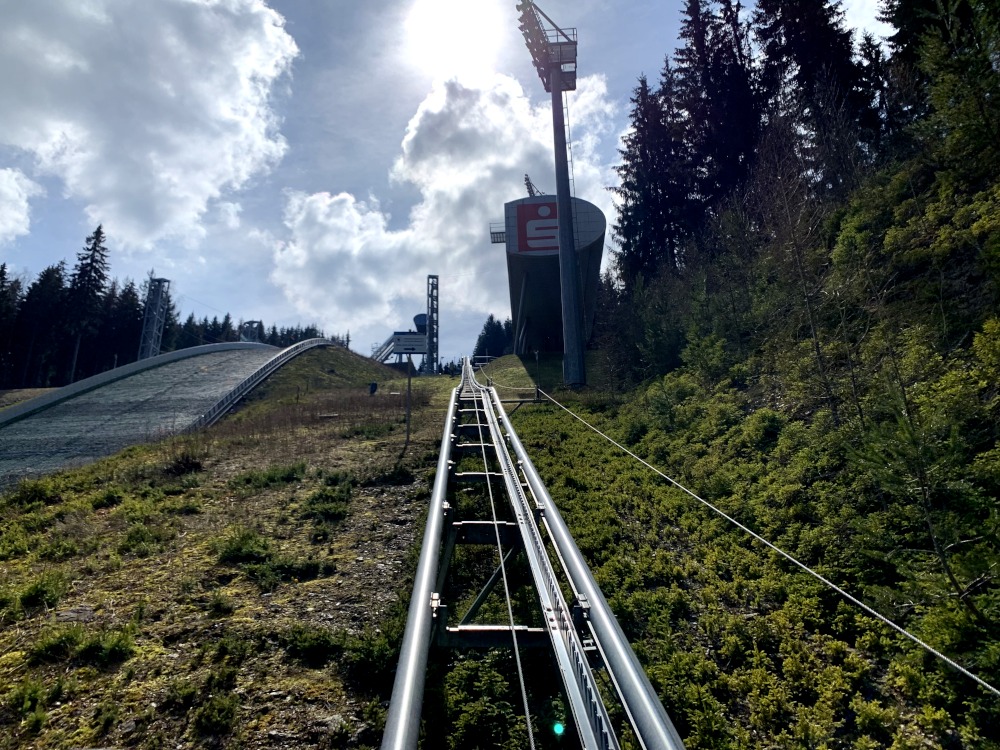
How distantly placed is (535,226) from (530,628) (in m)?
39.2

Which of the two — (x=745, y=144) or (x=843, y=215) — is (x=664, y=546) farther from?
(x=745, y=144)

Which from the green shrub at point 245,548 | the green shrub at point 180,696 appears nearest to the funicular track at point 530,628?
the green shrub at point 180,696

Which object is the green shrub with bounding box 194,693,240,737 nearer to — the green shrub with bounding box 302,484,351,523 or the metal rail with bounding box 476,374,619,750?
the metal rail with bounding box 476,374,619,750

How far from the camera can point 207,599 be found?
8070 millimetres

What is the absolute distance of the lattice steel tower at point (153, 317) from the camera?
2327 inches

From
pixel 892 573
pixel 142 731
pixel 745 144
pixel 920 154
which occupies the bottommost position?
pixel 142 731

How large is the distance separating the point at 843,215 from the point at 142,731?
19.5 m

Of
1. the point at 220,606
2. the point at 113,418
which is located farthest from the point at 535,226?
the point at 220,606

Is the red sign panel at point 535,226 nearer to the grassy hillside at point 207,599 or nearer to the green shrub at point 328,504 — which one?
the grassy hillside at point 207,599

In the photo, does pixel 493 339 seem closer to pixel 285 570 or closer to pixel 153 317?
pixel 153 317

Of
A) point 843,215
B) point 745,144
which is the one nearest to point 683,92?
point 745,144

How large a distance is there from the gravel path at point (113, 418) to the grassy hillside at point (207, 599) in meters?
9.25

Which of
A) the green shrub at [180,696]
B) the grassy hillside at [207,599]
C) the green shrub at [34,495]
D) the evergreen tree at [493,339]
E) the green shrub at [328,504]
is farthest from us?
the evergreen tree at [493,339]

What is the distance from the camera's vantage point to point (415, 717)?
3.62 meters
